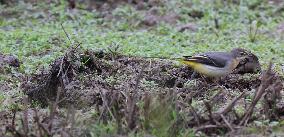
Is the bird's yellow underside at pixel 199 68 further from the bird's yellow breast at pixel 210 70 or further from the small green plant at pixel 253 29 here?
the small green plant at pixel 253 29

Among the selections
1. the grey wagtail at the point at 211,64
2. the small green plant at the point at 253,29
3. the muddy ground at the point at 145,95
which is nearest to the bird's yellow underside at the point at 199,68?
the grey wagtail at the point at 211,64

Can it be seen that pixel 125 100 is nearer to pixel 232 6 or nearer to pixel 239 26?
pixel 239 26

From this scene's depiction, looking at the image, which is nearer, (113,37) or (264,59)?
(264,59)

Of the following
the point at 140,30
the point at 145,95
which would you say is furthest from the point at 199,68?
the point at 140,30

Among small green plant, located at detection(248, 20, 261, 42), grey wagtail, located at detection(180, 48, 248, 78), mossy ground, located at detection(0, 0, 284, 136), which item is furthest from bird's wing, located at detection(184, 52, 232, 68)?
small green plant, located at detection(248, 20, 261, 42)

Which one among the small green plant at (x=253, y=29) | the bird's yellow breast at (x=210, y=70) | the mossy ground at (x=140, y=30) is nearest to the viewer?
the bird's yellow breast at (x=210, y=70)

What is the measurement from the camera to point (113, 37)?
10.3 meters

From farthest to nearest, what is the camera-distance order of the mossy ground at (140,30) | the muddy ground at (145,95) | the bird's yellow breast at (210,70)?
1. the mossy ground at (140,30)
2. the bird's yellow breast at (210,70)
3. the muddy ground at (145,95)

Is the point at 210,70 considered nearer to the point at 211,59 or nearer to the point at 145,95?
the point at 211,59

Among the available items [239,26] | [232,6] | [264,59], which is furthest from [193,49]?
[232,6]

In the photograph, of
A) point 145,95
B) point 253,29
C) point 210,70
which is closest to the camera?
point 145,95

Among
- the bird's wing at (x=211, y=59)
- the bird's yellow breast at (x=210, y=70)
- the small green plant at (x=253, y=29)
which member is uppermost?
the bird's wing at (x=211, y=59)

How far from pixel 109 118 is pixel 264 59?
4102mm

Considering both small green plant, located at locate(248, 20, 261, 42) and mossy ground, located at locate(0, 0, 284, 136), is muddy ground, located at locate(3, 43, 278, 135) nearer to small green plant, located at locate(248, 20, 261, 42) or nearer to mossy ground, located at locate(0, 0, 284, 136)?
mossy ground, located at locate(0, 0, 284, 136)
